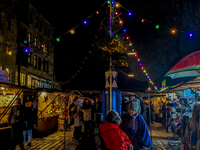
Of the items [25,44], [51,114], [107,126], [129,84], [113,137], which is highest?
[25,44]

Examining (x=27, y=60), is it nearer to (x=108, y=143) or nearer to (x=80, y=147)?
(x=80, y=147)

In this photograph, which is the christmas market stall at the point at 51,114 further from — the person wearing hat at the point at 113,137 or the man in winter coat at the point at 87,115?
the person wearing hat at the point at 113,137

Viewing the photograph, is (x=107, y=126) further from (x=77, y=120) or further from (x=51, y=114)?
(x=51, y=114)

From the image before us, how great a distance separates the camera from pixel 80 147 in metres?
6.45

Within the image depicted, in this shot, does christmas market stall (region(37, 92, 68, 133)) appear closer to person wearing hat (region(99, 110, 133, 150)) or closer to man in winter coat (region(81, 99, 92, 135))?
man in winter coat (region(81, 99, 92, 135))

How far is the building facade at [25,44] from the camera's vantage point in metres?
17.0

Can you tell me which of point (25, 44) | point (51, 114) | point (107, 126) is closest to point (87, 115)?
point (51, 114)

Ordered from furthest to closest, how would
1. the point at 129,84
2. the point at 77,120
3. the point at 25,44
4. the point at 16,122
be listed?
the point at 25,44 → the point at 77,120 → the point at 129,84 → the point at 16,122

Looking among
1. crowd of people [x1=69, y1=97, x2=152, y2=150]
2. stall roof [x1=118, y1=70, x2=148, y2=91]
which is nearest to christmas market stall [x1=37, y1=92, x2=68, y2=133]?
stall roof [x1=118, y1=70, x2=148, y2=91]

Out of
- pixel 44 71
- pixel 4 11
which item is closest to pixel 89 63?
pixel 4 11

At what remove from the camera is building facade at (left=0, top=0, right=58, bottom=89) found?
1698cm

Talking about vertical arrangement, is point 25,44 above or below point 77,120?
above

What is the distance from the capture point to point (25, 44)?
21203 millimetres

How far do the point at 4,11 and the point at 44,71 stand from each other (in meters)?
12.9
